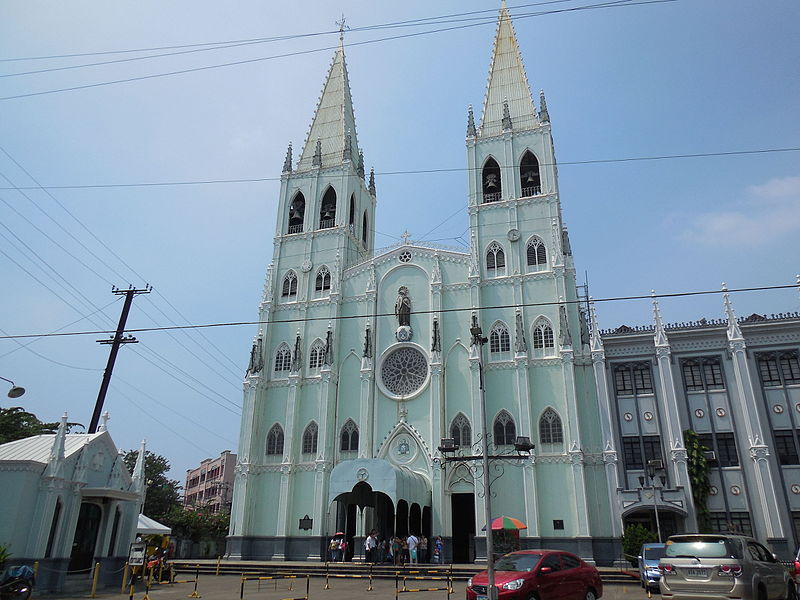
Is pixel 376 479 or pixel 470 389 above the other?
pixel 470 389

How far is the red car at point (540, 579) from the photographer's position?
12781mm

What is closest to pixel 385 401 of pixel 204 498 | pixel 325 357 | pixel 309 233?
pixel 325 357

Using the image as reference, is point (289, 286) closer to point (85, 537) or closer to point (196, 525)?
point (196, 525)

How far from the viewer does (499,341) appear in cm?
3553

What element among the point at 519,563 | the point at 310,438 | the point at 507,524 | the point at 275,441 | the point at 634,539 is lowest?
the point at 519,563

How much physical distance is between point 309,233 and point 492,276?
14.1m

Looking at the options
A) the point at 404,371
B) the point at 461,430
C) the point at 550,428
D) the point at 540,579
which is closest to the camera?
the point at 540,579

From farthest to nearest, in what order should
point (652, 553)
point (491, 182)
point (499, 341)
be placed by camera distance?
point (491, 182), point (499, 341), point (652, 553)

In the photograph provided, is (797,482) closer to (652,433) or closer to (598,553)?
(652,433)

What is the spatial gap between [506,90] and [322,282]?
1946 cm

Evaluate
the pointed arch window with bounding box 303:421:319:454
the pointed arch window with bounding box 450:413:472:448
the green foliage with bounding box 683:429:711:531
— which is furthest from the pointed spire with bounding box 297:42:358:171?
the green foliage with bounding box 683:429:711:531

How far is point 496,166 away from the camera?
132ft

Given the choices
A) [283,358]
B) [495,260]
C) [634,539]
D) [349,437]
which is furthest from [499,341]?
[283,358]

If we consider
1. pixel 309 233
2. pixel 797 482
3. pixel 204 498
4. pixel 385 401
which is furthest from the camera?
pixel 204 498
